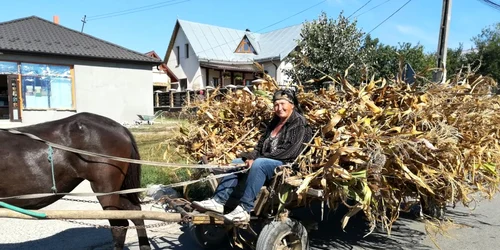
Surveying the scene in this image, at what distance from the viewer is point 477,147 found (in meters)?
3.97

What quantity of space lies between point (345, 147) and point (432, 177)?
3.21 ft

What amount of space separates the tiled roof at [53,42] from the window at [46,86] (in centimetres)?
80

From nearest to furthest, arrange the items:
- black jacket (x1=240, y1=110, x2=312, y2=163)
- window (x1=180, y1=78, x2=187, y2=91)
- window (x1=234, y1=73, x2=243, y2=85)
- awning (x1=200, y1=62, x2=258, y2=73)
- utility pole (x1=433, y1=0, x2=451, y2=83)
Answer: black jacket (x1=240, y1=110, x2=312, y2=163) < utility pole (x1=433, y1=0, x2=451, y2=83) < awning (x1=200, y1=62, x2=258, y2=73) < window (x1=234, y1=73, x2=243, y2=85) < window (x1=180, y1=78, x2=187, y2=91)

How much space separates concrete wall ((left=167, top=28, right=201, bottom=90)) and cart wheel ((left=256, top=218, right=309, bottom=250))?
84.9 ft

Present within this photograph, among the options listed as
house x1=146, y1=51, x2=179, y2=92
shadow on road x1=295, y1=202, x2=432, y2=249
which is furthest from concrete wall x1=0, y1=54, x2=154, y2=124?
shadow on road x1=295, y1=202, x2=432, y2=249

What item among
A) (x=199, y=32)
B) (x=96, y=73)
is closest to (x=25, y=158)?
(x=96, y=73)

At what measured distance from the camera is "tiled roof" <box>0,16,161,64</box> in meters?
15.2

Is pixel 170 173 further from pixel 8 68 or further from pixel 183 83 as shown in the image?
pixel 183 83

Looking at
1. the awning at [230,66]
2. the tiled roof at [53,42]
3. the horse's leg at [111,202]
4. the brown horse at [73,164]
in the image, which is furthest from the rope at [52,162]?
the awning at [230,66]

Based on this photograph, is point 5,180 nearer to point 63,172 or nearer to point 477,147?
point 63,172

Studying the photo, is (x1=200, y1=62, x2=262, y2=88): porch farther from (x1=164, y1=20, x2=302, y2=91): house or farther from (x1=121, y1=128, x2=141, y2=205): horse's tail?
Result: (x1=121, y1=128, x2=141, y2=205): horse's tail

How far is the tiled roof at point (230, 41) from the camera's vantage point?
29.3 meters

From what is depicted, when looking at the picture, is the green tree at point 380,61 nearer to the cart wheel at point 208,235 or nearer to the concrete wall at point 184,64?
the cart wheel at point 208,235

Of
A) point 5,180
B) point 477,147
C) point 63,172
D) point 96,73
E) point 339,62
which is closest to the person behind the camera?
point 5,180
